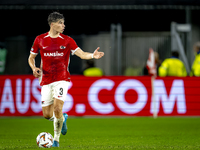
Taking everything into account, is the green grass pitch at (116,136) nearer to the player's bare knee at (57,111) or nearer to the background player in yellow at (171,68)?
the player's bare knee at (57,111)

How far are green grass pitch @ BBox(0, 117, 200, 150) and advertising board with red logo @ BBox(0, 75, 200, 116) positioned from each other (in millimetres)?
1134

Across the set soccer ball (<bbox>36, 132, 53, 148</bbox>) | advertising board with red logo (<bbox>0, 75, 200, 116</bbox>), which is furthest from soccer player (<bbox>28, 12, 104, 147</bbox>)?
advertising board with red logo (<bbox>0, 75, 200, 116</bbox>)

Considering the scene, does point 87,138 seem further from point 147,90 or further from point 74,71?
point 74,71

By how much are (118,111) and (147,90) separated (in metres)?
1.07

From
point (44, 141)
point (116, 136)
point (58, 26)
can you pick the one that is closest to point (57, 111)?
point (44, 141)

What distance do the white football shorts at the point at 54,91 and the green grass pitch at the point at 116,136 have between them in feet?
2.36

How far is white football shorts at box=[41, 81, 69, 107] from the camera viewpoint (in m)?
6.80

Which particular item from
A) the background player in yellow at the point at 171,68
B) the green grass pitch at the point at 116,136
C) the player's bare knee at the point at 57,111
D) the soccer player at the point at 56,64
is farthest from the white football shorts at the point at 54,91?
the background player in yellow at the point at 171,68

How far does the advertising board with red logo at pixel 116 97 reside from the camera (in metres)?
13.3

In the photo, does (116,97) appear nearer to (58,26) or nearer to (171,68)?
(171,68)

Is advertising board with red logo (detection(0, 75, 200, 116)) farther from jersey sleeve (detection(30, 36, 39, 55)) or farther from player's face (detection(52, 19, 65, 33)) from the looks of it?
player's face (detection(52, 19, 65, 33))

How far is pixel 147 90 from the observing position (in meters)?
13.4

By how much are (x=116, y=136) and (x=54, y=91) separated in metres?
2.09

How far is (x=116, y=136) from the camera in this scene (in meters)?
8.47
